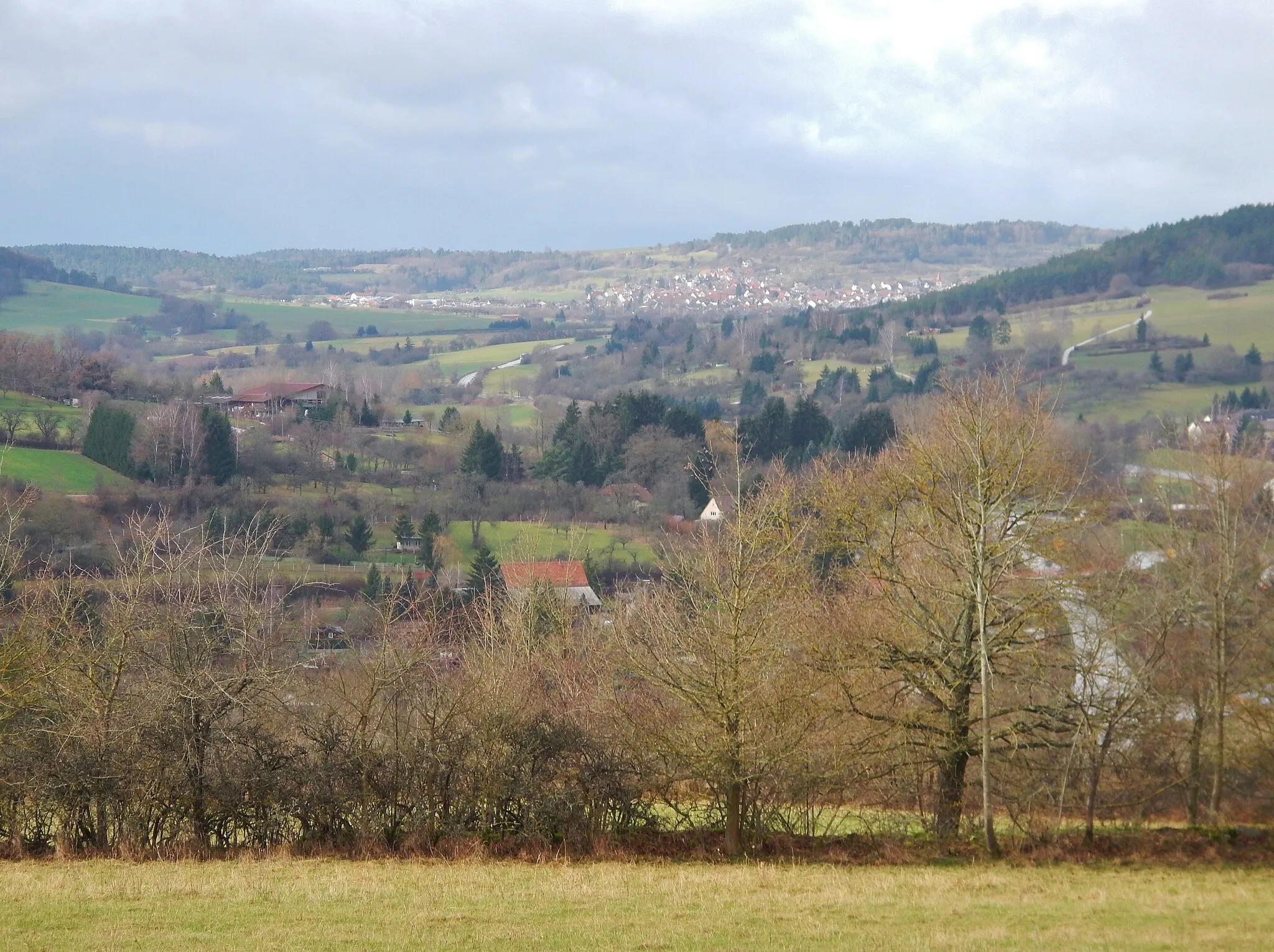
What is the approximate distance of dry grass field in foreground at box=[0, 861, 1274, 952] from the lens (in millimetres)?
12820

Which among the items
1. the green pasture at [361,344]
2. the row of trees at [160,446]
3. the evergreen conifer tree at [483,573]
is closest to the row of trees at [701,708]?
the evergreen conifer tree at [483,573]

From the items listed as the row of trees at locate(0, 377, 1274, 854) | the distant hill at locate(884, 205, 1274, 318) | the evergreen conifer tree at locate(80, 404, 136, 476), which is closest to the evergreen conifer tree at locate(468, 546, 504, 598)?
the evergreen conifer tree at locate(80, 404, 136, 476)

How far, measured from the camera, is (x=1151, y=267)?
16400 centimetres

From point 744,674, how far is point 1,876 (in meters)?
10.2

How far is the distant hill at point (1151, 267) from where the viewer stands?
158 metres

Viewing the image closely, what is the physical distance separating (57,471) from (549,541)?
2658 cm

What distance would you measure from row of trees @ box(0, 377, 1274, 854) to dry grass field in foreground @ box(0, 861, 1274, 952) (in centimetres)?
154

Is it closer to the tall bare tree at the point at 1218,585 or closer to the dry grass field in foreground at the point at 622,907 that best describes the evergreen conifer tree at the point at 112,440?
the dry grass field in foreground at the point at 622,907

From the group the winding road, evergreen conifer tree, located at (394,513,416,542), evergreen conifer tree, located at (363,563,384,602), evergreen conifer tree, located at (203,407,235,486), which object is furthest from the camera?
the winding road

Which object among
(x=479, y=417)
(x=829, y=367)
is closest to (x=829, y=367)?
(x=829, y=367)

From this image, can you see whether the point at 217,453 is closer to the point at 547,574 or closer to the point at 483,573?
the point at 483,573

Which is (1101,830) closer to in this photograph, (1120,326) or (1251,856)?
(1251,856)

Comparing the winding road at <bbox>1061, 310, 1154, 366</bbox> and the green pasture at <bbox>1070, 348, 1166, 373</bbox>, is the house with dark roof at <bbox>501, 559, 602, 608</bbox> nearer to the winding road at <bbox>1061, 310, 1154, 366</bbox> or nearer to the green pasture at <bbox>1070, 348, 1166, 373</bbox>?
the green pasture at <bbox>1070, 348, 1166, 373</bbox>

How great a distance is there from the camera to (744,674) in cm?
1903
